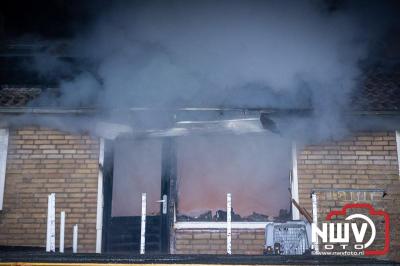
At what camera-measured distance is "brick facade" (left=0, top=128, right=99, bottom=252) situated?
20.6 feet

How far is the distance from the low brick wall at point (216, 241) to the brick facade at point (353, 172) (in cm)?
93

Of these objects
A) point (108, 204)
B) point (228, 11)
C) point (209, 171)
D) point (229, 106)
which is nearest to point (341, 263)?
point (229, 106)

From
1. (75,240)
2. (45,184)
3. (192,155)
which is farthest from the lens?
(192,155)

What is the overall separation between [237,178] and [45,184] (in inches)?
122

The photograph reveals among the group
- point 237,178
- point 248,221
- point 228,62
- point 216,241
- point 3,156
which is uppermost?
point 228,62

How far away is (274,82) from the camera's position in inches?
264

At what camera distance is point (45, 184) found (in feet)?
21.1

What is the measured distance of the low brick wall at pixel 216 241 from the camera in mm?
6234

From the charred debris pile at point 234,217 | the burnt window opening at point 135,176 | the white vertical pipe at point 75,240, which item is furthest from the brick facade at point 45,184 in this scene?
the charred debris pile at point 234,217

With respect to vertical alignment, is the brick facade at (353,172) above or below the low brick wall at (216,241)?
above

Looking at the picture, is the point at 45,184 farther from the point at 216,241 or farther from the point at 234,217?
the point at 234,217

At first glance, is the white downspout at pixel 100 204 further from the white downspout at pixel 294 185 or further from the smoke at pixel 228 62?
the white downspout at pixel 294 185

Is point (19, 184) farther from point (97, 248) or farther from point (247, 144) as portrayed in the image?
point (247, 144)

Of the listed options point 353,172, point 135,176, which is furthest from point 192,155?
point 353,172
